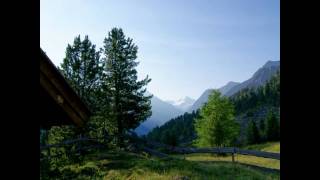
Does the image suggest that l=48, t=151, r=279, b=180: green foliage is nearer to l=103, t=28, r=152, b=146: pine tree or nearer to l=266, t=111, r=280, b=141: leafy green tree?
l=103, t=28, r=152, b=146: pine tree

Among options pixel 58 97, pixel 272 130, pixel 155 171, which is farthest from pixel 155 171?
pixel 272 130

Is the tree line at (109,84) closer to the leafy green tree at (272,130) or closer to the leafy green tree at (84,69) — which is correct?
the leafy green tree at (84,69)

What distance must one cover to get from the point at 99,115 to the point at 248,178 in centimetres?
2490

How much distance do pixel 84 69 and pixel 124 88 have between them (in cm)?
407

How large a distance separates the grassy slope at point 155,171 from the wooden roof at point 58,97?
1274cm

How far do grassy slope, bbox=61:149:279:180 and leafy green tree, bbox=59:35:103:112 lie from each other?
16.9 m

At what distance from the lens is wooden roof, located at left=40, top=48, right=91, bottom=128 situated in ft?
12.0

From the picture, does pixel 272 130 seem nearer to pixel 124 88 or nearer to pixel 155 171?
pixel 124 88

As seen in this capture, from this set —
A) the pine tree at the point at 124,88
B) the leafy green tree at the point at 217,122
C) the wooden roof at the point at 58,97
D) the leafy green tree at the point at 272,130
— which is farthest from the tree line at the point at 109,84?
the leafy green tree at the point at 272,130

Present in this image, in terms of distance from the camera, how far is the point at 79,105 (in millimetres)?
4000

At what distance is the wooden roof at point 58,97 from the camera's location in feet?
12.0
